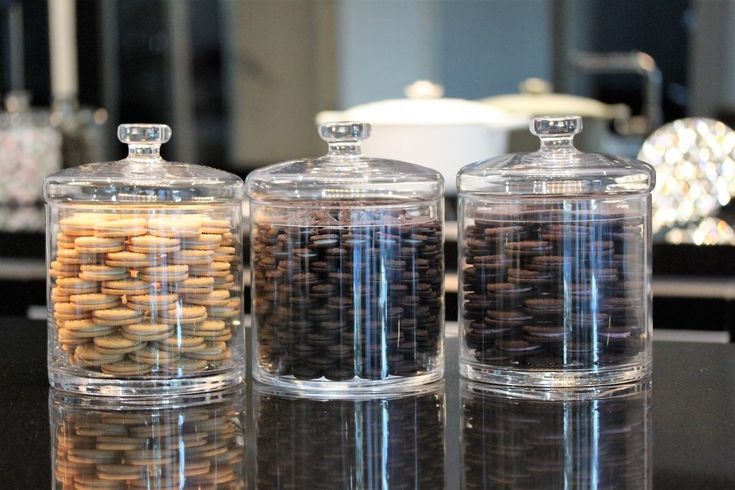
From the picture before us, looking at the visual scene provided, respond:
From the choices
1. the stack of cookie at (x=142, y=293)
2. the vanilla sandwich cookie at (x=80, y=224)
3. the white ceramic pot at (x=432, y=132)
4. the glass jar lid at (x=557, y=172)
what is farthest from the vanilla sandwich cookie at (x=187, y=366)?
the white ceramic pot at (x=432, y=132)

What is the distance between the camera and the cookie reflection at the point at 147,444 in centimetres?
60

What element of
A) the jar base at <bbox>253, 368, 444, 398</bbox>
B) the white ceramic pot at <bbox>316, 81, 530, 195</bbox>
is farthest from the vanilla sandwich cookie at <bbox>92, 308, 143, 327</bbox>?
the white ceramic pot at <bbox>316, 81, 530, 195</bbox>

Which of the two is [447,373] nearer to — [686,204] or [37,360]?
[37,360]

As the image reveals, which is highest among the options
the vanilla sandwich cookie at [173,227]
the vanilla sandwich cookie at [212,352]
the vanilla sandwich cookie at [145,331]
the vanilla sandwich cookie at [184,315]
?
the vanilla sandwich cookie at [173,227]

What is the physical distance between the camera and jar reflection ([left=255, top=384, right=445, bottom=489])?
59cm

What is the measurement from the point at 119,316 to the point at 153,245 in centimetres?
5

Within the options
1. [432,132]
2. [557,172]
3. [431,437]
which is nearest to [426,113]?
[432,132]

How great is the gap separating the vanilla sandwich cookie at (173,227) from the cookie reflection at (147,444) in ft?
0.36

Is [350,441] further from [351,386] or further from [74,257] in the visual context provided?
[74,257]

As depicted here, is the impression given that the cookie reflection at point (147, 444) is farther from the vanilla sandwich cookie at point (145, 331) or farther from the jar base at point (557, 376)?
the jar base at point (557, 376)

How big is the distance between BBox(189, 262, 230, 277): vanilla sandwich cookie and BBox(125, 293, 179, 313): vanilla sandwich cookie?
0.9 inches

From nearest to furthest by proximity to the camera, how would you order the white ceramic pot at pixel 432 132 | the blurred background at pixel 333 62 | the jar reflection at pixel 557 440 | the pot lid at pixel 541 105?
the jar reflection at pixel 557 440 < the white ceramic pot at pixel 432 132 < the pot lid at pixel 541 105 < the blurred background at pixel 333 62

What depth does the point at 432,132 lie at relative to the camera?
80.2 inches

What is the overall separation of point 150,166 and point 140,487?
0.29 meters
